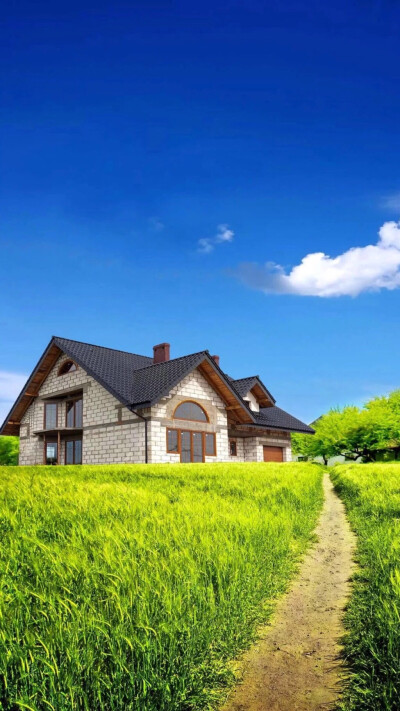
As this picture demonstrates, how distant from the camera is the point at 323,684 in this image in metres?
4.41

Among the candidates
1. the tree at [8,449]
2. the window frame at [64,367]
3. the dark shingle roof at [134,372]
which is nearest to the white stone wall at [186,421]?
the dark shingle roof at [134,372]

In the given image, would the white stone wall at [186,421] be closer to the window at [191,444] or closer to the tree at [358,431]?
the window at [191,444]

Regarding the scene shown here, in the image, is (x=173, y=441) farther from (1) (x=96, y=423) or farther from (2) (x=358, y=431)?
(2) (x=358, y=431)

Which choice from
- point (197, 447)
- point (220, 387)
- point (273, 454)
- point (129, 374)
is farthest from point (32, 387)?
point (273, 454)

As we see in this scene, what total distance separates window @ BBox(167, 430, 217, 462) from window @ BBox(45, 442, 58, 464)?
30.3ft

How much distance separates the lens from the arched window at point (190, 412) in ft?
90.3

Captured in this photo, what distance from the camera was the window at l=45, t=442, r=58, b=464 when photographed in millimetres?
32156

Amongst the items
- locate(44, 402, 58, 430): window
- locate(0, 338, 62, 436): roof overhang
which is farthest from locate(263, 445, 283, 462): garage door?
locate(0, 338, 62, 436): roof overhang

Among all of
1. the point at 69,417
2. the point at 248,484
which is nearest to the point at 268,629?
the point at 248,484

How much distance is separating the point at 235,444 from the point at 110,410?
10.5 meters

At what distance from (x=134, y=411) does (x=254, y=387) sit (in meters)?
12.0

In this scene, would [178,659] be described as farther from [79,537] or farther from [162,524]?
[162,524]

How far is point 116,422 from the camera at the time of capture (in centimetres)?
2702

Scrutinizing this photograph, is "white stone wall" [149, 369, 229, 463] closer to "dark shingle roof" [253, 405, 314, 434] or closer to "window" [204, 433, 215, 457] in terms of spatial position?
"window" [204, 433, 215, 457]
